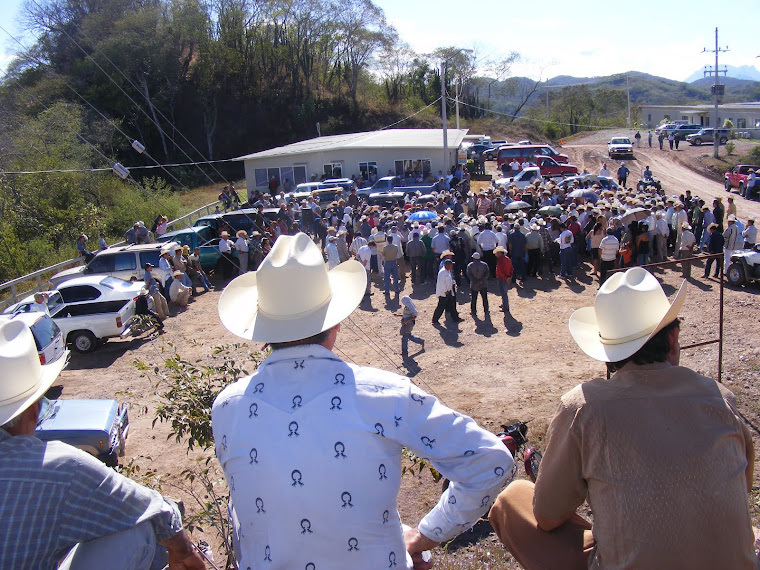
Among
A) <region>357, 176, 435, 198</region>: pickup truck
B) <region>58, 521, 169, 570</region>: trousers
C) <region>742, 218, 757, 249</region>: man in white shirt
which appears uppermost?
<region>58, 521, 169, 570</region>: trousers

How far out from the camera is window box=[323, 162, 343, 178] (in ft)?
112

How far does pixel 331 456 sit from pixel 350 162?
108ft

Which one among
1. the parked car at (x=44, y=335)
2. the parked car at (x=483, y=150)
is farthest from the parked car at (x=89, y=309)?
the parked car at (x=483, y=150)

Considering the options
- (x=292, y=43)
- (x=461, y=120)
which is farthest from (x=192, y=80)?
(x=461, y=120)

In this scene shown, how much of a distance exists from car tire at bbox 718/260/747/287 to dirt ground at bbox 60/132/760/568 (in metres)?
0.21

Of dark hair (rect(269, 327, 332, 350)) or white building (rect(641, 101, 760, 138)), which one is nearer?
dark hair (rect(269, 327, 332, 350))

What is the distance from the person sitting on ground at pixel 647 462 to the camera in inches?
77.5

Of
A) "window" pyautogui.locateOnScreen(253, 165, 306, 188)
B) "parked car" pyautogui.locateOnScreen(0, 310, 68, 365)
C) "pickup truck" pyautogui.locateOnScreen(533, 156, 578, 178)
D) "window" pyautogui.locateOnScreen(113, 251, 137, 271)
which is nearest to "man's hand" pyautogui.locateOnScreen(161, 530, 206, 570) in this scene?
"parked car" pyautogui.locateOnScreen(0, 310, 68, 365)

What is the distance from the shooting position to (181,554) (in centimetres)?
234

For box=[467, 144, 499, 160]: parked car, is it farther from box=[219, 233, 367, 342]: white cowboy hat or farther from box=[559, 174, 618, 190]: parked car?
box=[219, 233, 367, 342]: white cowboy hat

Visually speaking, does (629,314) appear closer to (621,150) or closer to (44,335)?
(44,335)

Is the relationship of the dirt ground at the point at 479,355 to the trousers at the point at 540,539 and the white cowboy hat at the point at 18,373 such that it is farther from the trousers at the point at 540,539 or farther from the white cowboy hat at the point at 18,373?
the white cowboy hat at the point at 18,373

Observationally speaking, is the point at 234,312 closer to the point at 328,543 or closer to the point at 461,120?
the point at 328,543

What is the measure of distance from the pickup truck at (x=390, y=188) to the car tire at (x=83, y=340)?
15.2 metres
